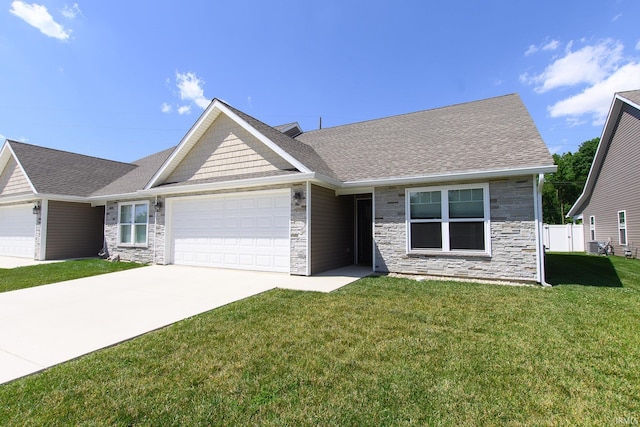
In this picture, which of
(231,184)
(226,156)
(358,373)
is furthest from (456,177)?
(226,156)

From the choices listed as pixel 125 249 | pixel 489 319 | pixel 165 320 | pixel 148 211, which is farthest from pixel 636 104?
pixel 125 249

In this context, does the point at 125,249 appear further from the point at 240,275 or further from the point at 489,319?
the point at 489,319

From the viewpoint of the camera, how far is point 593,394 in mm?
2703

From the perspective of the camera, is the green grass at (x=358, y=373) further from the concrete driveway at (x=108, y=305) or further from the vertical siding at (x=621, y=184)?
the vertical siding at (x=621, y=184)

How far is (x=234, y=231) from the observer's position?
33.0 ft

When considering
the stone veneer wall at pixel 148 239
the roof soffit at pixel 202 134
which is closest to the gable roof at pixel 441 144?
the roof soffit at pixel 202 134

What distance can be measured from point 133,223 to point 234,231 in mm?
5947

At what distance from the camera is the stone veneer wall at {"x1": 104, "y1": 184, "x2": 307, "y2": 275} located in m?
8.73

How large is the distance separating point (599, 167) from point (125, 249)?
84.1 feet

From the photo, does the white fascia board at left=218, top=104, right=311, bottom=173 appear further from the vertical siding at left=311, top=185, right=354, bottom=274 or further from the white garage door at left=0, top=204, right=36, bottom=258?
the white garage door at left=0, top=204, right=36, bottom=258

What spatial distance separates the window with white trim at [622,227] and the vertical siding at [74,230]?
26.5 metres

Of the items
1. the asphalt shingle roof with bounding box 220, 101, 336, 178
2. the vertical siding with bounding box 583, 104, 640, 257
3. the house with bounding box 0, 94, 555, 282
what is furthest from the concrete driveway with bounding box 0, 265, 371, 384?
the vertical siding with bounding box 583, 104, 640, 257

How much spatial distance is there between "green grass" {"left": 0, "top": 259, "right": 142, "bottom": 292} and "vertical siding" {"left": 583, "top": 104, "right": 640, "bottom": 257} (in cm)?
2177

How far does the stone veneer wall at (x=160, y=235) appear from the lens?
344 inches
